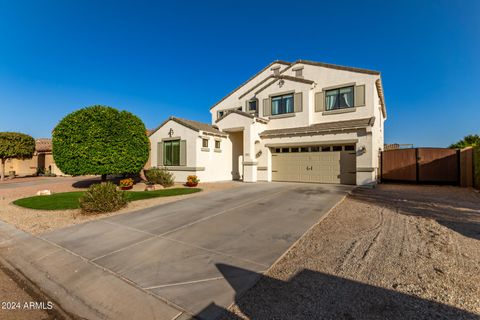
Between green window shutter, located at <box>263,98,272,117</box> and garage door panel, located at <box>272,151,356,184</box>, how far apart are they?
3830 mm

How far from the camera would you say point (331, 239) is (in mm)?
4742

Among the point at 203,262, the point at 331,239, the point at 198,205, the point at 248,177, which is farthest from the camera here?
the point at 248,177

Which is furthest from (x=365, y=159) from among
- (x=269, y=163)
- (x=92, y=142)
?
(x=92, y=142)

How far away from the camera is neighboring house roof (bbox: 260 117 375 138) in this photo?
43.3 ft

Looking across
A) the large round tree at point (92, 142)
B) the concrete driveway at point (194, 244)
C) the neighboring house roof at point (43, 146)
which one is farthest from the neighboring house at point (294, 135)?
the neighboring house roof at point (43, 146)

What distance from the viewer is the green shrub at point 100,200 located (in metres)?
7.45

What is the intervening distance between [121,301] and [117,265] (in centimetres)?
115

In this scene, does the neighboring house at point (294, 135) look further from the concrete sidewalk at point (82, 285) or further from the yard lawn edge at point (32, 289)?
the yard lawn edge at point (32, 289)

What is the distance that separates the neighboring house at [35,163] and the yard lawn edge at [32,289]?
2741 cm

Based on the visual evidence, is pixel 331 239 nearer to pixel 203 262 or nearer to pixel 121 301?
pixel 203 262

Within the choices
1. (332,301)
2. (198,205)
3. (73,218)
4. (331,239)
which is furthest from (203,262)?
(73,218)

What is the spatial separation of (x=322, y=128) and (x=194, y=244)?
1224 cm

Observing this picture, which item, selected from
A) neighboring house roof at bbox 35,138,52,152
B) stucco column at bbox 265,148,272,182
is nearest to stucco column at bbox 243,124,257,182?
stucco column at bbox 265,148,272,182

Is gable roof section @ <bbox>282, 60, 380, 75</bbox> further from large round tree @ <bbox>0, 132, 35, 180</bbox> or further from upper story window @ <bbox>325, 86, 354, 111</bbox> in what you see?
large round tree @ <bbox>0, 132, 35, 180</bbox>
